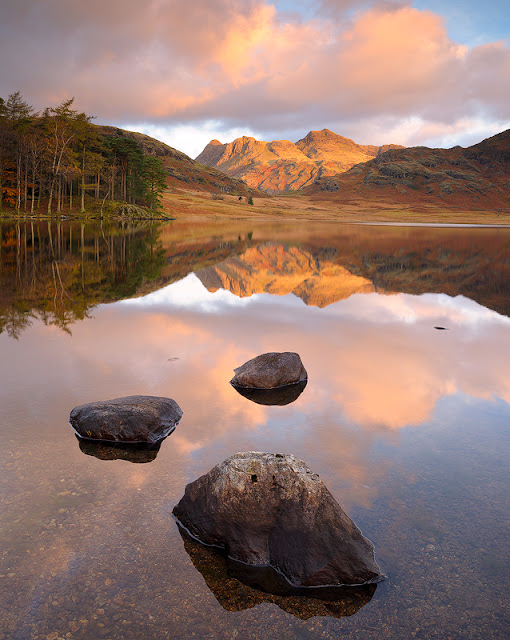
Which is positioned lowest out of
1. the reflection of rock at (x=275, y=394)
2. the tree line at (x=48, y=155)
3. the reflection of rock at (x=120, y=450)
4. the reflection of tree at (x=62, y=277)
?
the reflection of rock at (x=120, y=450)

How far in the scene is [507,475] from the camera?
679 cm

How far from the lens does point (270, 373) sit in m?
10.2

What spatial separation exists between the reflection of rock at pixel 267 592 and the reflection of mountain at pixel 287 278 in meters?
15.3

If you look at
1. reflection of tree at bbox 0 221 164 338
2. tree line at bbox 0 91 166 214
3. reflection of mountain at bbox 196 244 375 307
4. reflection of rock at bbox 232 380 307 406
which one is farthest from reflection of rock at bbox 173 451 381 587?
tree line at bbox 0 91 166 214

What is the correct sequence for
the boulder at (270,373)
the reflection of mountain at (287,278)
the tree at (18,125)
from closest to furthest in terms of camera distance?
the boulder at (270,373), the reflection of mountain at (287,278), the tree at (18,125)

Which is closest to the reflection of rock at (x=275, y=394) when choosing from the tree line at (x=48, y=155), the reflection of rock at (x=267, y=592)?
the reflection of rock at (x=267, y=592)

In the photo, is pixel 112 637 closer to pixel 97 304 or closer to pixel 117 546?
pixel 117 546

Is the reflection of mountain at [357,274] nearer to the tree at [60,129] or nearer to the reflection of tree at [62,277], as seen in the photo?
the reflection of tree at [62,277]

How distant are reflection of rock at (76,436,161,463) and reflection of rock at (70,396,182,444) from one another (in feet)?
0.31

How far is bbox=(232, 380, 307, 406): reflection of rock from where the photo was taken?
9453 millimetres

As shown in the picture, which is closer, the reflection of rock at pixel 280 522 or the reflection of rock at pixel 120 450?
the reflection of rock at pixel 280 522

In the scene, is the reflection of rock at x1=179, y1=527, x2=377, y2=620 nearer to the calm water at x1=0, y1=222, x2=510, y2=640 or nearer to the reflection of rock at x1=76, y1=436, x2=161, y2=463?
the calm water at x1=0, y1=222, x2=510, y2=640

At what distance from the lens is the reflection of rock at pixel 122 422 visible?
7.55 meters

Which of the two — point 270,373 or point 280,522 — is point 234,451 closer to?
point 280,522
